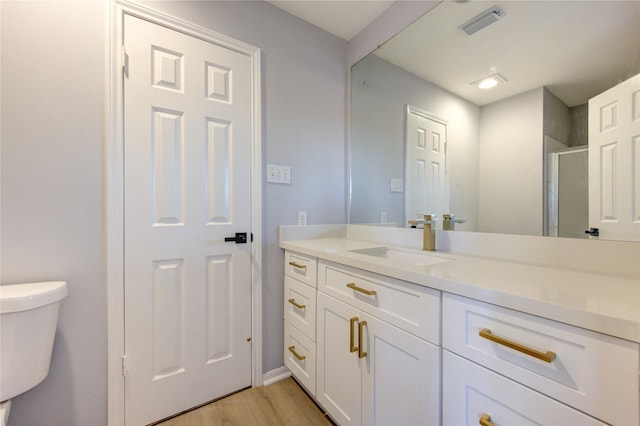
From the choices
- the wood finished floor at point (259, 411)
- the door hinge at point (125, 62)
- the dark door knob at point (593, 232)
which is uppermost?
the door hinge at point (125, 62)

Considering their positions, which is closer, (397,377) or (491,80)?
(397,377)

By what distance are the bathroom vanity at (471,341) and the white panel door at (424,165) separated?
0.33 meters

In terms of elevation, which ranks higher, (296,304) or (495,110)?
(495,110)

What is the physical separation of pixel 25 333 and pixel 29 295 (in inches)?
5.3

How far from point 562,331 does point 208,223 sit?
1437 mm

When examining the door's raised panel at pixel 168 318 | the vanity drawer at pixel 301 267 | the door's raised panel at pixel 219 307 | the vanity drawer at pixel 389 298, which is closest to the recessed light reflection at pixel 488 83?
the vanity drawer at pixel 389 298

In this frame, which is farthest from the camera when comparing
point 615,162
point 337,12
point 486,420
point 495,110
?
point 337,12

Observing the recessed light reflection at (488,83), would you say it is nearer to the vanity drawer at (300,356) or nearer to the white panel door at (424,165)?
the white panel door at (424,165)

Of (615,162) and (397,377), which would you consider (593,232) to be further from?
(397,377)

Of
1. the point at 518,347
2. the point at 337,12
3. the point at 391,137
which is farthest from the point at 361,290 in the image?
the point at 337,12

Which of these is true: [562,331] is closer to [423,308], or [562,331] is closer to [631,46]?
[423,308]

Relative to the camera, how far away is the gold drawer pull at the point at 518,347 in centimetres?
58

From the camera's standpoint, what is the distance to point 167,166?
1.32m

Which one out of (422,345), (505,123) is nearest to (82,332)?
(422,345)
